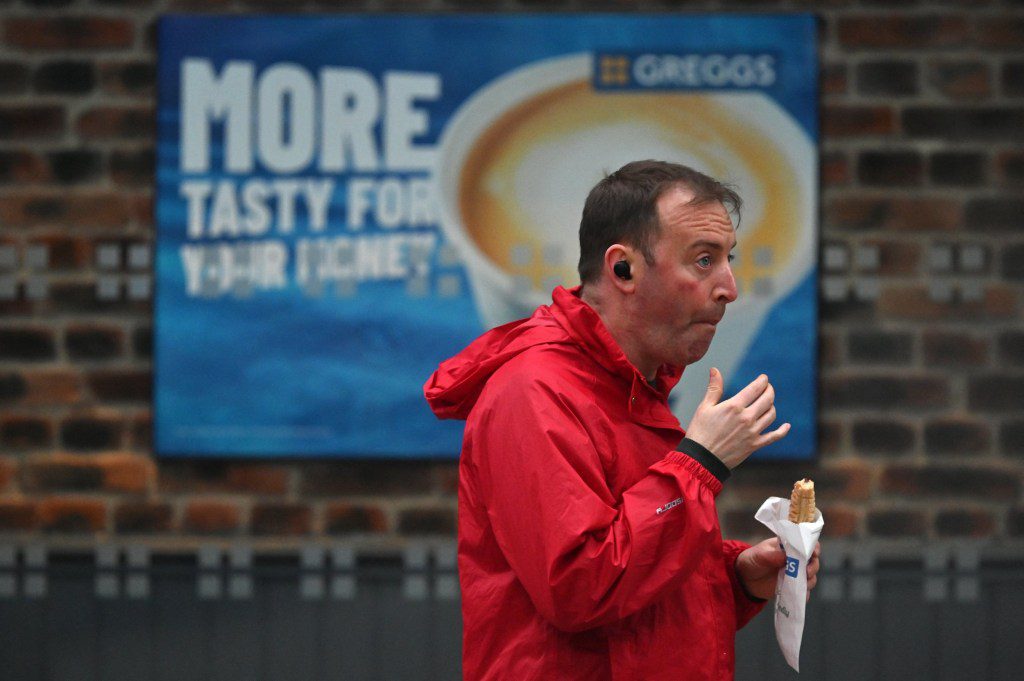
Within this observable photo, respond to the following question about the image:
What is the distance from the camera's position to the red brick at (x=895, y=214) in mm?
4730

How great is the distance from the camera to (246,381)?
4789 millimetres

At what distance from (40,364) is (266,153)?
3.92ft

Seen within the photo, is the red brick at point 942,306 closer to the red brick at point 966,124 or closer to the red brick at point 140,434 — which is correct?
the red brick at point 966,124

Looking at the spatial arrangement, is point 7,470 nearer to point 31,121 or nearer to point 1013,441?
point 31,121

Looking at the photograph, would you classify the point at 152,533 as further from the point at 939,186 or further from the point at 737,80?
the point at 939,186

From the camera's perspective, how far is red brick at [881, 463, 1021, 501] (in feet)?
15.5

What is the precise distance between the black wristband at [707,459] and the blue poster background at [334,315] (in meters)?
2.80

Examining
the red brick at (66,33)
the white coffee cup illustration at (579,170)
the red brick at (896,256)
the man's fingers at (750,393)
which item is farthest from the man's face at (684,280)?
the red brick at (66,33)

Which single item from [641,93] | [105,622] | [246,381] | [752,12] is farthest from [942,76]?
[105,622]

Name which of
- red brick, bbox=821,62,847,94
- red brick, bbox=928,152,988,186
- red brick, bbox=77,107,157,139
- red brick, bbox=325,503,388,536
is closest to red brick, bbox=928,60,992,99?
red brick, bbox=928,152,988,186

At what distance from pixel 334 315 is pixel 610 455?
2.87 metres

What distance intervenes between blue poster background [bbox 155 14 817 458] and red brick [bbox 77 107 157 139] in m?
0.07

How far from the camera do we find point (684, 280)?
207cm

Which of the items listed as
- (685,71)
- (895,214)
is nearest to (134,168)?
(685,71)
